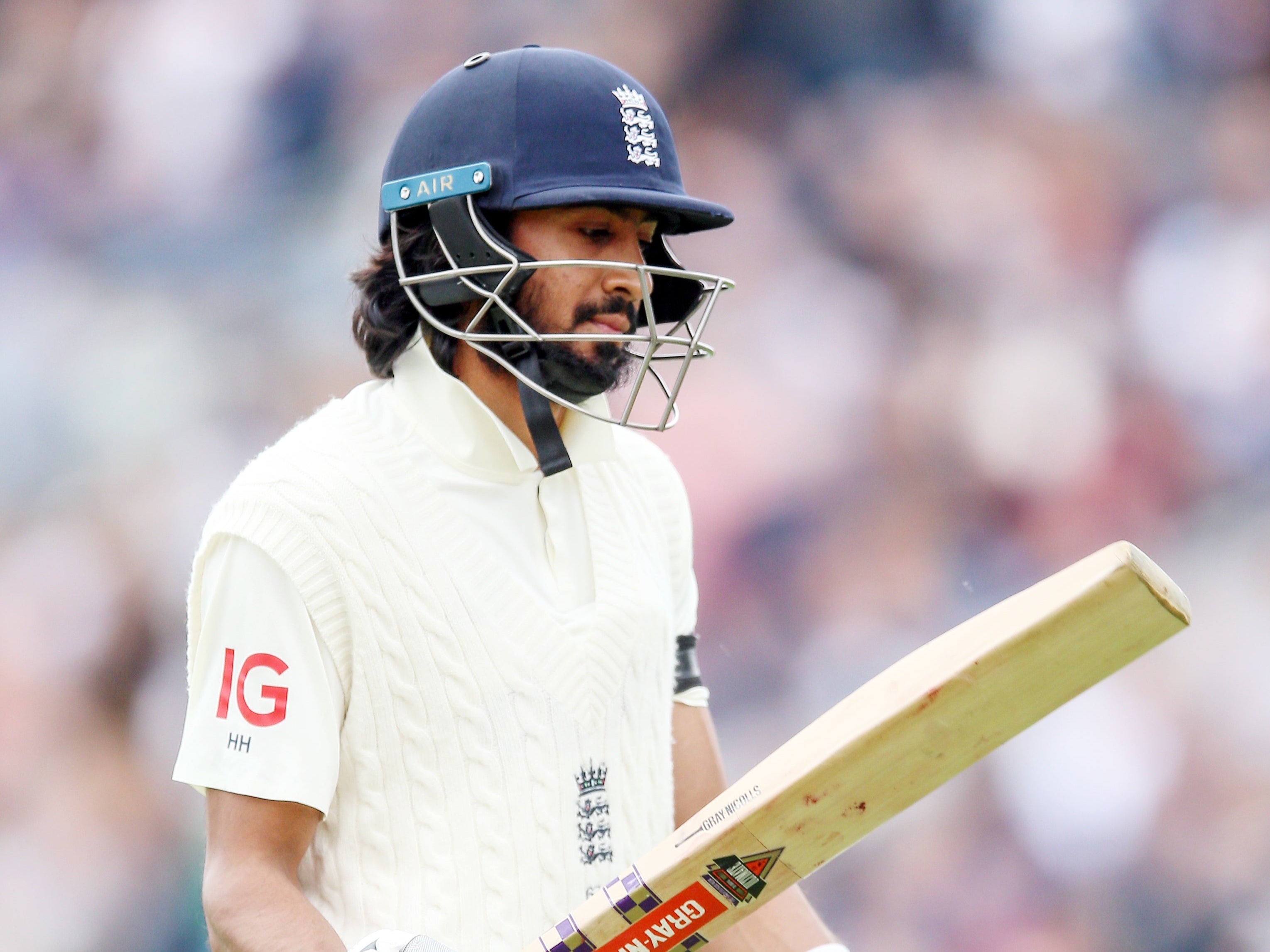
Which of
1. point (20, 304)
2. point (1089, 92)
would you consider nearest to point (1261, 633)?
point (1089, 92)

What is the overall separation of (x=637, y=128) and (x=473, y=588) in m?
0.59

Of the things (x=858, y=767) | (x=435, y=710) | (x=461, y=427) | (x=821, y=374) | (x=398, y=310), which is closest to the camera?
(x=858, y=767)

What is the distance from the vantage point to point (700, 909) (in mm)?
1292

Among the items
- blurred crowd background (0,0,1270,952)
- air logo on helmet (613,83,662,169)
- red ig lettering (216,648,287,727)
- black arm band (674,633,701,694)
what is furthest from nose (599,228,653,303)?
blurred crowd background (0,0,1270,952)

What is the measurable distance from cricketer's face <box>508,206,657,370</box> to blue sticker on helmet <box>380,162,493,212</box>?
0.21 feet

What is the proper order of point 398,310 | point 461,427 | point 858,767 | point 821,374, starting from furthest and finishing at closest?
point 821,374
point 398,310
point 461,427
point 858,767

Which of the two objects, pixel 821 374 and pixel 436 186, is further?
pixel 821 374

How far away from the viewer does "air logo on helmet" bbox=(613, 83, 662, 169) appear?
5.24 ft

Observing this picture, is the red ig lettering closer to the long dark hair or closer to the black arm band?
the long dark hair

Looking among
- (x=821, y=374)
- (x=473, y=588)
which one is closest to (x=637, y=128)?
(x=473, y=588)

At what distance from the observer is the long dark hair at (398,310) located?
5.36ft

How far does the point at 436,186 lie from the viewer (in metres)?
1.60

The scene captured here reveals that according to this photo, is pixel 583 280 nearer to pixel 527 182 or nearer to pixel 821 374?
pixel 527 182

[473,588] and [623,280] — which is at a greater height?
[623,280]
